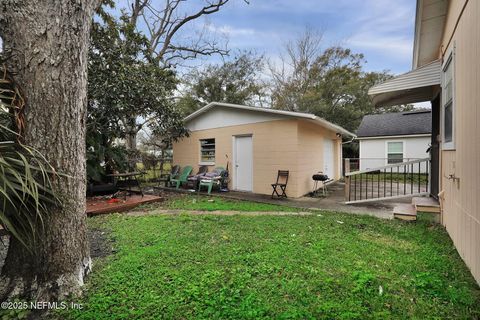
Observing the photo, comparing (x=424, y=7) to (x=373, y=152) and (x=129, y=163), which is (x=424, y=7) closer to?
(x=129, y=163)

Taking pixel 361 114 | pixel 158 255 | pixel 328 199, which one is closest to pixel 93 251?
pixel 158 255

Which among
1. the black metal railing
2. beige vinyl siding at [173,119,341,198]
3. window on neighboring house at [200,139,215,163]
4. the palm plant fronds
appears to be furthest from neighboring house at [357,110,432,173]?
the palm plant fronds

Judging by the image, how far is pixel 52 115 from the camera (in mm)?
2297

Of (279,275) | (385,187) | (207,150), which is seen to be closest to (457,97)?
(279,275)

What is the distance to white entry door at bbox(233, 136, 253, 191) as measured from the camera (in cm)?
920

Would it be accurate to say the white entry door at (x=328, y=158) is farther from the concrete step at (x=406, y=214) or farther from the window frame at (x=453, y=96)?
the window frame at (x=453, y=96)

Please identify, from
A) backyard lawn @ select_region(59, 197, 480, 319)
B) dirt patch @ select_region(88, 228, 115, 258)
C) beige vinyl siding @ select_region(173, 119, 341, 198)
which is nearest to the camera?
backyard lawn @ select_region(59, 197, 480, 319)

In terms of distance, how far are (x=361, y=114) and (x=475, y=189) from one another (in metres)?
19.6

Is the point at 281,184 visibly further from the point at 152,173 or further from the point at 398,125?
the point at 398,125

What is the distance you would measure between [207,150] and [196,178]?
5.89 ft

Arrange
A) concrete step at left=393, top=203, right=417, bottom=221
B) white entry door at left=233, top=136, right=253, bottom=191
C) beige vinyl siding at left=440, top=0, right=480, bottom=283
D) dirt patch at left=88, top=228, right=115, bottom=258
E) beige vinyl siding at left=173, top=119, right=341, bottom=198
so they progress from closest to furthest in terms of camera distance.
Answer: beige vinyl siding at left=440, top=0, right=480, bottom=283 → dirt patch at left=88, top=228, right=115, bottom=258 → concrete step at left=393, top=203, right=417, bottom=221 → beige vinyl siding at left=173, top=119, right=341, bottom=198 → white entry door at left=233, top=136, right=253, bottom=191

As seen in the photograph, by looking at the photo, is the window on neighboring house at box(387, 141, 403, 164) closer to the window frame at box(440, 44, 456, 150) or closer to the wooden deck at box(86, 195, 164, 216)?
the window frame at box(440, 44, 456, 150)

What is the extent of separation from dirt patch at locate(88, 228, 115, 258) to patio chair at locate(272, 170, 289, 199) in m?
5.14

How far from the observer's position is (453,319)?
77.6 inches
